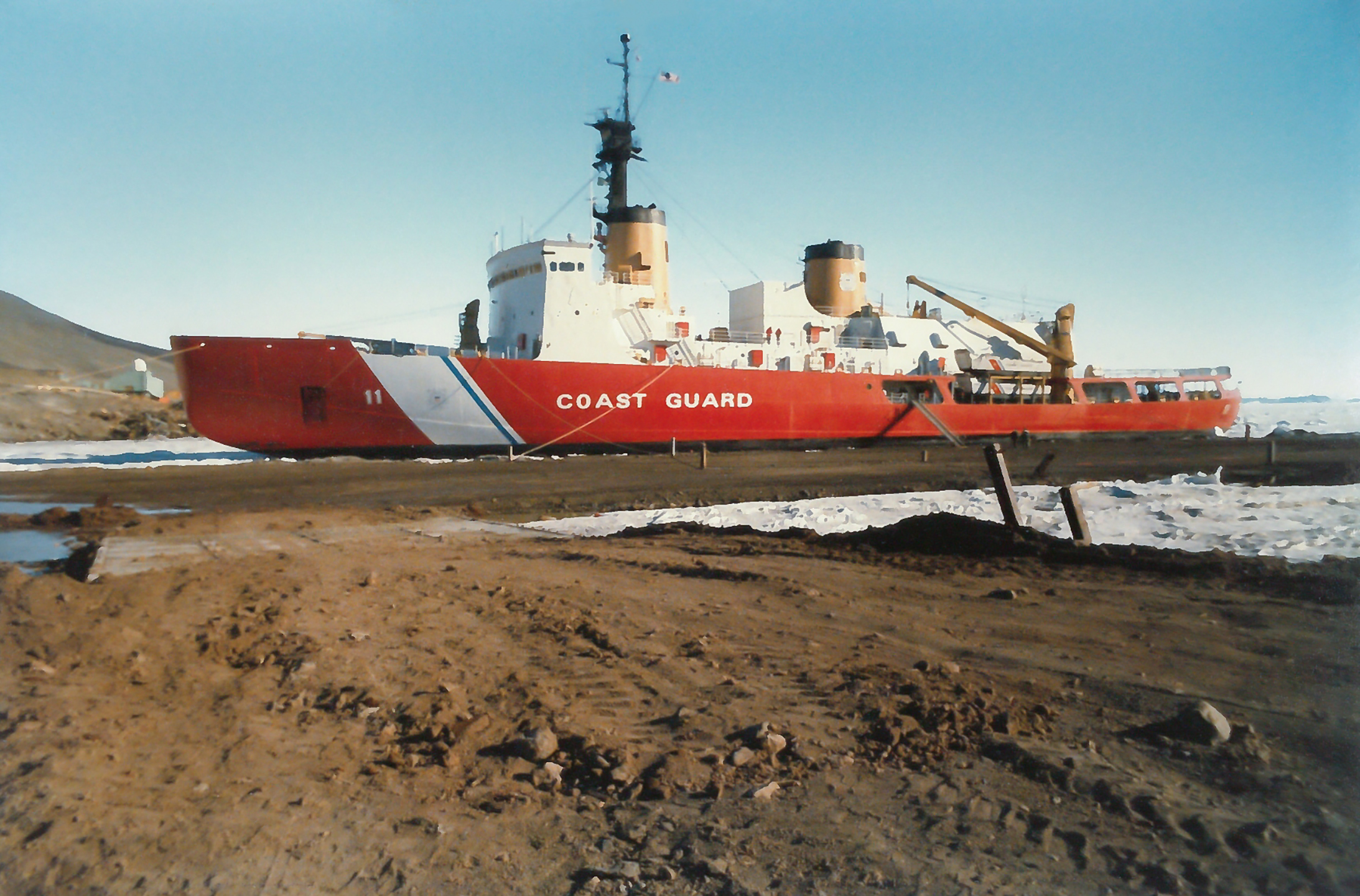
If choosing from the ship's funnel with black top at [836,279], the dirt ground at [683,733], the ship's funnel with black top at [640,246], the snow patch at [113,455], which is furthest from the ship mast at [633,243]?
the dirt ground at [683,733]

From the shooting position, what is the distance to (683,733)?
10.8ft

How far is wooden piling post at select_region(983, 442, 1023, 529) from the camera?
745cm

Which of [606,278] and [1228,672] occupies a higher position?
[606,278]

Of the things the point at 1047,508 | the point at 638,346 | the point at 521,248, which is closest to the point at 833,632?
the point at 1047,508

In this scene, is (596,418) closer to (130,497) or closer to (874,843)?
(130,497)

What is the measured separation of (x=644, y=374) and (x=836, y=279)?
33.0ft

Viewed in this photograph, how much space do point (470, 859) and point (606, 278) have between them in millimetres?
19873

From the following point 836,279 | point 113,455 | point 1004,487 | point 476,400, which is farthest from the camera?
point 836,279

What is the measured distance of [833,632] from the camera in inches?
187

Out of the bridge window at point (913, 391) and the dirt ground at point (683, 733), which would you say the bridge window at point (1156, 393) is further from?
the dirt ground at point (683, 733)

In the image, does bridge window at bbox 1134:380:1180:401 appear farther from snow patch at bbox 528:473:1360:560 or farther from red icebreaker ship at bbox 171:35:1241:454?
snow patch at bbox 528:473:1360:560

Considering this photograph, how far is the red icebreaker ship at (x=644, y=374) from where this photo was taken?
16.7 m

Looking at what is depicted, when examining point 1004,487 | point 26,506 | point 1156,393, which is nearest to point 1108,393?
point 1156,393

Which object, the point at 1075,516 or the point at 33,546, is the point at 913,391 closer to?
the point at 1075,516
